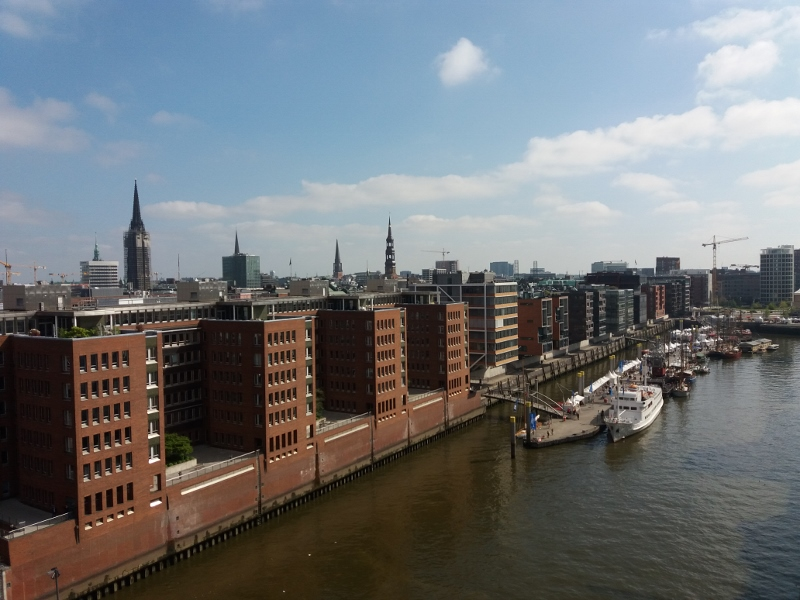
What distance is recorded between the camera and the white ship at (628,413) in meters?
96.1

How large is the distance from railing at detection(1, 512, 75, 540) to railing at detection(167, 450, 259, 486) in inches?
382

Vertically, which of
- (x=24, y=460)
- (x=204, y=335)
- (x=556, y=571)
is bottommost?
(x=556, y=571)

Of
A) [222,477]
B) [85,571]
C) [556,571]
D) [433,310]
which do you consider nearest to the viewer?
[85,571]

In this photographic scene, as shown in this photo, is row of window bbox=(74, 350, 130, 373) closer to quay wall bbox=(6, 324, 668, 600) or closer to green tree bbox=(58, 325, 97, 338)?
green tree bbox=(58, 325, 97, 338)

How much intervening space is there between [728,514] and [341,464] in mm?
45414

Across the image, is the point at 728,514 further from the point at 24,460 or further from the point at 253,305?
the point at 24,460

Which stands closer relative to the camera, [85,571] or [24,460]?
[85,571]

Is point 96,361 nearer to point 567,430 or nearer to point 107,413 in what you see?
point 107,413

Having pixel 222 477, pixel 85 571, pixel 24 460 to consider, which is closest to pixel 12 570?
pixel 85 571

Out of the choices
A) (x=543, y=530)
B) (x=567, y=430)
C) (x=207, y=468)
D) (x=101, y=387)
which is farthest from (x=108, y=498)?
(x=567, y=430)

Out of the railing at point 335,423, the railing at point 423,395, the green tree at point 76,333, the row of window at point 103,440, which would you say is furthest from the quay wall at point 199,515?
the green tree at point 76,333

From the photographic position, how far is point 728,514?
6588 centimetres

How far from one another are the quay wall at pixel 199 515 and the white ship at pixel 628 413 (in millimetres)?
30384

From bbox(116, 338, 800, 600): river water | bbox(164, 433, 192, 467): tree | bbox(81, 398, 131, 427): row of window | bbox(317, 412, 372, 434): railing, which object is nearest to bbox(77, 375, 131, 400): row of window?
bbox(81, 398, 131, 427): row of window
